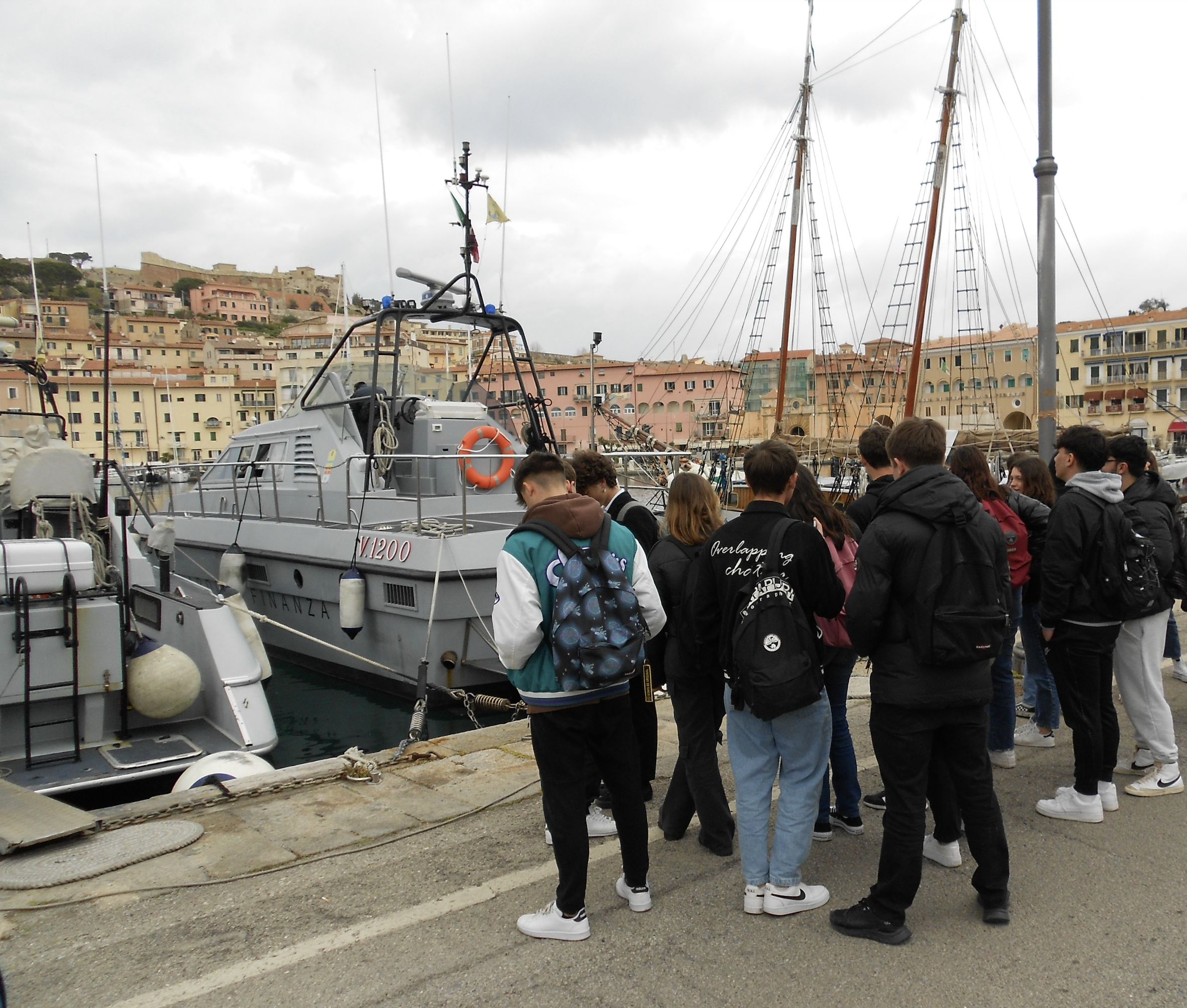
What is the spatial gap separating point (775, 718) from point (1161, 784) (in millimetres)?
2442

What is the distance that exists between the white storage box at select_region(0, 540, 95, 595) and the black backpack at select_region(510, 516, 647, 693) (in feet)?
14.2

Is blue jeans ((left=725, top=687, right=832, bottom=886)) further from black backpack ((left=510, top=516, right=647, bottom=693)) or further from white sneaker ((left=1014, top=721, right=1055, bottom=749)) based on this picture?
white sneaker ((left=1014, top=721, right=1055, bottom=749))

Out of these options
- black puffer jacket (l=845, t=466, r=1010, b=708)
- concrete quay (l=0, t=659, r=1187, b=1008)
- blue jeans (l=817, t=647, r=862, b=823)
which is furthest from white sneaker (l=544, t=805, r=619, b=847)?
black puffer jacket (l=845, t=466, r=1010, b=708)

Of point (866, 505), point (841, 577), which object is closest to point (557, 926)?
point (841, 577)

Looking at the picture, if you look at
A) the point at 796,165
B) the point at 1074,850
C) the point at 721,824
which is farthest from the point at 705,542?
the point at 796,165

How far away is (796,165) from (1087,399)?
44.9 meters

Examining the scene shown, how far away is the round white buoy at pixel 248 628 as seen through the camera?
779cm

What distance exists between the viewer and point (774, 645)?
3.10m

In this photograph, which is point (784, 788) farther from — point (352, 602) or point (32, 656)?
point (352, 602)

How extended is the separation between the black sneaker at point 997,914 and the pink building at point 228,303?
144m

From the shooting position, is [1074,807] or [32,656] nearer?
[1074,807]

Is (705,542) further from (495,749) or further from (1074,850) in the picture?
(495,749)

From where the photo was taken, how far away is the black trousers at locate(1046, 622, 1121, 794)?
390 cm

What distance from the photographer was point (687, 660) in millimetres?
3670
